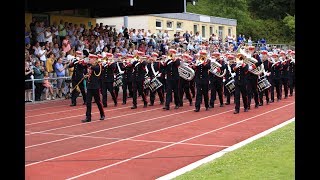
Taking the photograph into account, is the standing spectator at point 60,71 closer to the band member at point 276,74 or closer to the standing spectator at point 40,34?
the standing spectator at point 40,34

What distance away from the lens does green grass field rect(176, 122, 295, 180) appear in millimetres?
6055

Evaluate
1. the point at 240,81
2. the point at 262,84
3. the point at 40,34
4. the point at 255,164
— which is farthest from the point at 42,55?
the point at 255,164

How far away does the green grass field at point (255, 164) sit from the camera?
6.05 m

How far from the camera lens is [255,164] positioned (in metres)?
6.74

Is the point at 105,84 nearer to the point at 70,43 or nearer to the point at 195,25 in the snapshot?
the point at 70,43

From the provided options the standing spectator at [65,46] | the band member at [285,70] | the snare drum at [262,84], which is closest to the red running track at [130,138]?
the snare drum at [262,84]

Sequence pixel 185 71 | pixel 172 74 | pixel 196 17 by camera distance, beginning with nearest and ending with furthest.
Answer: pixel 172 74 → pixel 185 71 → pixel 196 17

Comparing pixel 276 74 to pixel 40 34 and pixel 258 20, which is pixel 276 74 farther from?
pixel 258 20

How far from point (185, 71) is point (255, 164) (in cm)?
976

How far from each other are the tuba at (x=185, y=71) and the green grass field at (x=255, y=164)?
25.1 feet
